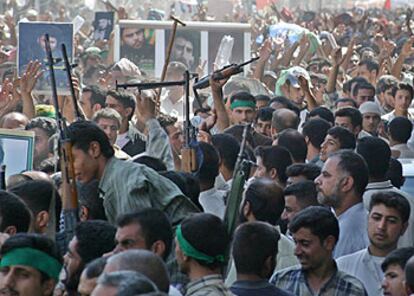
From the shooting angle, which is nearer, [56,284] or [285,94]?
[56,284]

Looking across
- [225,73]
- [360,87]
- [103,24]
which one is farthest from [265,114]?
[103,24]

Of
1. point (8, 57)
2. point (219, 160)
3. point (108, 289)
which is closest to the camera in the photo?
point (108, 289)

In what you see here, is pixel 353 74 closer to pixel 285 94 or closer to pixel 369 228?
pixel 285 94

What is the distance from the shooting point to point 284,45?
23516mm

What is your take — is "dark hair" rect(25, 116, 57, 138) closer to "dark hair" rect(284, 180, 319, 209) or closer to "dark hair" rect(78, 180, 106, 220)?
"dark hair" rect(284, 180, 319, 209)

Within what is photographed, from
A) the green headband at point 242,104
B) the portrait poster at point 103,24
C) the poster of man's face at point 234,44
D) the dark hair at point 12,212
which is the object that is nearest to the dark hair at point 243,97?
the green headband at point 242,104

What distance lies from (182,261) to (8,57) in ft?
40.6

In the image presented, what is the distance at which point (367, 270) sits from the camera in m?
8.94

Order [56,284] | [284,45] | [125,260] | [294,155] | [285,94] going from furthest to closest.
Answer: [284,45]
[285,94]
[294,155]
[56,284]
[125,260]

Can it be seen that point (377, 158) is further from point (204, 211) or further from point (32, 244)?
point (32, 244)

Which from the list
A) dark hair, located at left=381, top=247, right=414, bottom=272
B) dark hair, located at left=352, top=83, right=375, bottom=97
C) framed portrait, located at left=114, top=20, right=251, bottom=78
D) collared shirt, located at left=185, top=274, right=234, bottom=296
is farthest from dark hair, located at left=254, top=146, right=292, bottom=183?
framed portrait, located at left=114, top=20, right=251, bottom=78

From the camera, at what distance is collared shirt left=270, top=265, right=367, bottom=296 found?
837cm

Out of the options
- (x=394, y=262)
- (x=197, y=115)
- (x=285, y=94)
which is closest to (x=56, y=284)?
(x=394, y=262)

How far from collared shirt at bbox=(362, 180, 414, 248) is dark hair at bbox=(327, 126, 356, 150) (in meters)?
1.14
